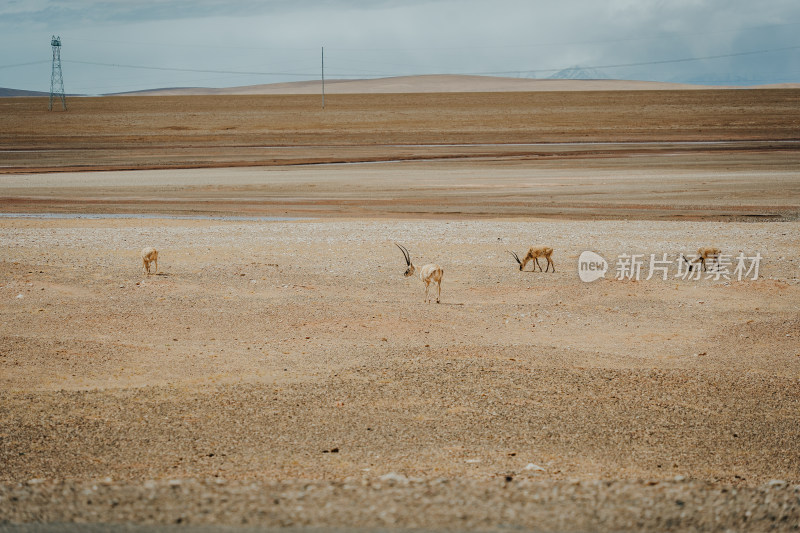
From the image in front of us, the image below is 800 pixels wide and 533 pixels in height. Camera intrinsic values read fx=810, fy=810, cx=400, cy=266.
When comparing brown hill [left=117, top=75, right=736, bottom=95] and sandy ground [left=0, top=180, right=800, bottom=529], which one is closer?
sandy ground [left=0, top=180, right=800, bottom=529]

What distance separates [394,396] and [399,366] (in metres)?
1.03

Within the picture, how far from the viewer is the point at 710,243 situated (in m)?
19.2

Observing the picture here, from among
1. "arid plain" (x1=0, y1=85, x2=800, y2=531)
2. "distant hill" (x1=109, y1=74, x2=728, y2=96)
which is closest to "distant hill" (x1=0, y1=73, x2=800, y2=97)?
"distant hill" (x1=109, y1=74, x2=728, y2=96)

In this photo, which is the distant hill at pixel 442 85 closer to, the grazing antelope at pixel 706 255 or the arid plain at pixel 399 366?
the arid plain at pixel 399 366

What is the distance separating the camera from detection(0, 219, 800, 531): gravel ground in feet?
16.9

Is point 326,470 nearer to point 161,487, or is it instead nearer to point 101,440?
point 161,487
